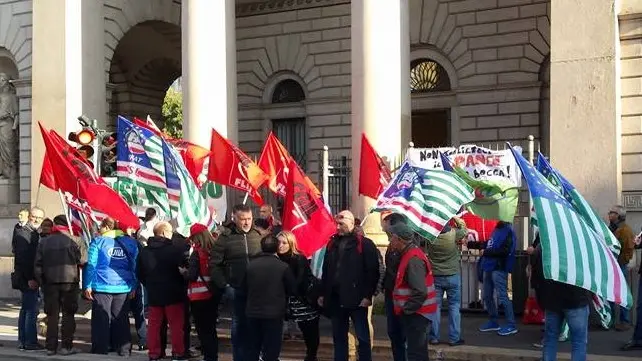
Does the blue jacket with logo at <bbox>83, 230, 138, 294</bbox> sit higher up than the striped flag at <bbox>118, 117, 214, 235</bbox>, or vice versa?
the striped flag at <bbox>118, 117, 214, 235</bbox>

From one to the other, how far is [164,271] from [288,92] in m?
15.8

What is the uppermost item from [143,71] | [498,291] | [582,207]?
[143,71]

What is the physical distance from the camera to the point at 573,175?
14508mm

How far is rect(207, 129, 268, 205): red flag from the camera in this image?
12922 millimetres

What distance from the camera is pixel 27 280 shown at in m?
12.5

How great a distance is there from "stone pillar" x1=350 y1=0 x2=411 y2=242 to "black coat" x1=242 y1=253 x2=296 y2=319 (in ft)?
22.6

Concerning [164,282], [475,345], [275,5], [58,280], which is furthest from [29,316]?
[275,5]

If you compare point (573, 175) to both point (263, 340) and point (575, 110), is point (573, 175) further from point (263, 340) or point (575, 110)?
point (263, 340)

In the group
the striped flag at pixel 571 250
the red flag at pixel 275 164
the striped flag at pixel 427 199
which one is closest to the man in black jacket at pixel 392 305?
the striped flag at pixel 427 199

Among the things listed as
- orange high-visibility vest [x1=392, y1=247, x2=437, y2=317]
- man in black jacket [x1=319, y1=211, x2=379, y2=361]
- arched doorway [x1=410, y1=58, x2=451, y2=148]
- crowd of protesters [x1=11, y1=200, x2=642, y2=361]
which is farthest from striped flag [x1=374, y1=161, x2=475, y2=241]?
arched doorway [x1=410, y1=58, x2=451, y2=148]

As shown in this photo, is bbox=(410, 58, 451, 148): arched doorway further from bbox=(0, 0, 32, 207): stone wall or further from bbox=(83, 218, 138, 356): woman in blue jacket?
bbox=(83, 218, 138, 356): woman in blue jacket

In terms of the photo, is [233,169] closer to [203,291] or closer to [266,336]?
[203,291]

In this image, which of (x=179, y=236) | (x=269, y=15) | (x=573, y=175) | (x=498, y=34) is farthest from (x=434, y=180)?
(x=269, y=15)

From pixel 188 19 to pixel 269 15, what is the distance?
26.4 ft
